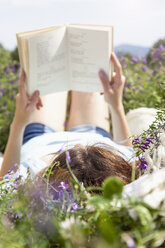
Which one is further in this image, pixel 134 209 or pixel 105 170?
pixel 105 170

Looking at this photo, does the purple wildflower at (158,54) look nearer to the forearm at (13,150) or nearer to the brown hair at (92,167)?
the forearm at (13,150)

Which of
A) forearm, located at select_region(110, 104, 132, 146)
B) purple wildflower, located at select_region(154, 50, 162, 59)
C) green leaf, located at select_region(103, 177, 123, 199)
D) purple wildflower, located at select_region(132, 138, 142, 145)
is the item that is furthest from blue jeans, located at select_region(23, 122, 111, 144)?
green leaf, located at select_region(103, 177, 123, 199)

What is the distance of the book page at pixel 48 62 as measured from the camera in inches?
63.4

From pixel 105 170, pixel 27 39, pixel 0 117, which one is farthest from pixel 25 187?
pixel 0 117

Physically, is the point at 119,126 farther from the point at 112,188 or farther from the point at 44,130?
the point at 112,188

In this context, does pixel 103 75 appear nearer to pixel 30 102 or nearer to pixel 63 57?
pixel 63 57

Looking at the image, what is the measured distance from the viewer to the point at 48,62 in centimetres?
168

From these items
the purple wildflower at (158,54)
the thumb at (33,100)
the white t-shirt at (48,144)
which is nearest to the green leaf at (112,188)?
the white t-shirt at (48,144)

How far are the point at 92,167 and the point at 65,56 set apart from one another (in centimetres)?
84

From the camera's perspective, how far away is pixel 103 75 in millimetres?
1729

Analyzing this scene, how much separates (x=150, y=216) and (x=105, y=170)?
536 millimetres

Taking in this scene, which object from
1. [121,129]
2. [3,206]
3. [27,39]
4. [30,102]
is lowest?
[121,129]

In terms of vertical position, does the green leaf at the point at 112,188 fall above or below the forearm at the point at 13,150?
above

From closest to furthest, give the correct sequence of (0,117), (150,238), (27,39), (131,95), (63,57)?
(150,238) → (27,39) → (63,57) → (131,95) → (0,117)
